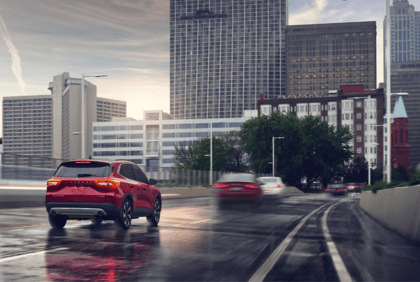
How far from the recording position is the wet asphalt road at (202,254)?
683 cm

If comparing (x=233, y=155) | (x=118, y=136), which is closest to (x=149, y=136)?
(x=118, y=136)

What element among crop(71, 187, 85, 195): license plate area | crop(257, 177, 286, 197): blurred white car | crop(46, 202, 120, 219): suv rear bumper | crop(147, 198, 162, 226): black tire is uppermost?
crop(71, 187, 85, 195): license plate area

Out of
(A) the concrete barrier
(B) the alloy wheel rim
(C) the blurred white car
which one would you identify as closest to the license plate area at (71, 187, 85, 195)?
(B) the alloy wheel rim

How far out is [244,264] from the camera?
25.3 ft

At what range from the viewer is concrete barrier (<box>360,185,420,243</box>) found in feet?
35.0

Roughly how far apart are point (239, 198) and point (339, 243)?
15612 mm

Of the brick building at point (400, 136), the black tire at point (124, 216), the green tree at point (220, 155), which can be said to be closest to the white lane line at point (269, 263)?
the black tire at point (124, 216)

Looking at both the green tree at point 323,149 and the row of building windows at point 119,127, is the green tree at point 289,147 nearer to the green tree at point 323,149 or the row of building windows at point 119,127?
the green tree at point 323,149

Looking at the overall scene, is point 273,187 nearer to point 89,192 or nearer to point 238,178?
point 238,178

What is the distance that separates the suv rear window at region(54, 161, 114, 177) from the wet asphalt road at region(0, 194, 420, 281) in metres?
1.28

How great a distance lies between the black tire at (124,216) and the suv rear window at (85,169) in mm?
895

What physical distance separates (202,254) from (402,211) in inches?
226

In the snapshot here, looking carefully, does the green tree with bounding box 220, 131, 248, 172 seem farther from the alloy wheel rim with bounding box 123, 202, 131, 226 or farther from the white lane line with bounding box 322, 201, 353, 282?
the white lane line with bounding box 322, 201, 353, 282

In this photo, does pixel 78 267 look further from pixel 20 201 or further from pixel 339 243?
pixel 20 201
